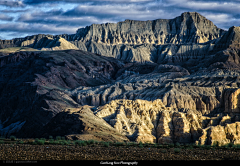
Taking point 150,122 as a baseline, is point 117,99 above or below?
above

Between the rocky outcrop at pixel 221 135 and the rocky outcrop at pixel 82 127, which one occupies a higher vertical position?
the rocky outcrop at pixel 82 127

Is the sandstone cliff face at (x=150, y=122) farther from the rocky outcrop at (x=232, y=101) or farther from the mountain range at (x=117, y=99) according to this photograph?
the rocky outcrop at (x=232, y=101)

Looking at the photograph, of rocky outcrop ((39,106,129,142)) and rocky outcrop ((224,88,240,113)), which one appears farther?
rocky outcrop ((224,88,240,113))

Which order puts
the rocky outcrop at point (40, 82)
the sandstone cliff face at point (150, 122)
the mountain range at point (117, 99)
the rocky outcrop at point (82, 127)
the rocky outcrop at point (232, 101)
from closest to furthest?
the rocky outcrop at point (82, 127), the mountain range at point (117, 99), the sandstone cliff face at point (150, 122), the rocky outcrop at point (232, 101), the rocky outcrop at point (40, 82)

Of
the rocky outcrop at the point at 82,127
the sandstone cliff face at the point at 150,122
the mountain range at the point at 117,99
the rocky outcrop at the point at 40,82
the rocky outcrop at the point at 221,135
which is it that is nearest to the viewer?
the rocky outcrop at the point at 82,127

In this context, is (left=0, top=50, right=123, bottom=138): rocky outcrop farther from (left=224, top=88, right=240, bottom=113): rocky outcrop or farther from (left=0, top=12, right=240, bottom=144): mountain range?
(left=224, top=88, right=240, bottom=113): rocky outcrop

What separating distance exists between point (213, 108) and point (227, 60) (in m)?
63.6

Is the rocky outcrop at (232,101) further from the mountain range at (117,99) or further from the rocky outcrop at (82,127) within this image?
the rocky outcrop at (82,127)

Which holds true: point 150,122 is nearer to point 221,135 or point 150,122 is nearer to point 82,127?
point 221,135

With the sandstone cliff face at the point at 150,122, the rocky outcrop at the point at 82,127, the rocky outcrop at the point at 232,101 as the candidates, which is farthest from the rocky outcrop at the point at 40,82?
the rocky outcrop at the point at 232,101

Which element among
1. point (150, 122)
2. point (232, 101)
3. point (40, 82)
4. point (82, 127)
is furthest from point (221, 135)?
point (40, 82)

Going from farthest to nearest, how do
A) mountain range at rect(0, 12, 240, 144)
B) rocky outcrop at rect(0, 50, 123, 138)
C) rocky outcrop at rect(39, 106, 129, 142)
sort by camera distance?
rocky outcrop at rect(0, 50, 123, 138), mountain range at rect(0, 12, 240, 144), rocky outcrop at rect(39, 106, 129, 142)

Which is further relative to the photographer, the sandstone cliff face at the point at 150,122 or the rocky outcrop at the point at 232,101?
the rocky outcrop at the point at 232,101

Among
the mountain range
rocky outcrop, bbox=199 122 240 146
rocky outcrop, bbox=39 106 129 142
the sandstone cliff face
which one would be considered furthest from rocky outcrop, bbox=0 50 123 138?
rocky outcrop, bbox=199 122 240 146
